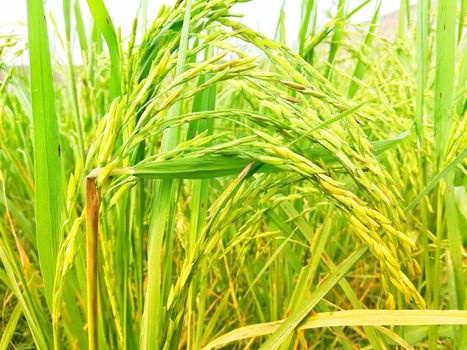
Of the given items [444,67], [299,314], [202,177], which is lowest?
[299,314]

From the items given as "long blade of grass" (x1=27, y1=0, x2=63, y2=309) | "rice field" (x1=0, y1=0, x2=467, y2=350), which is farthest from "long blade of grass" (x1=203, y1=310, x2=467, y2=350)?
"long blade of grass" (x1=27, y1=0, x2=63, y2=309)

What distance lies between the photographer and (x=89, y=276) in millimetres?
596

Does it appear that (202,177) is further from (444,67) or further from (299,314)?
(444,67)

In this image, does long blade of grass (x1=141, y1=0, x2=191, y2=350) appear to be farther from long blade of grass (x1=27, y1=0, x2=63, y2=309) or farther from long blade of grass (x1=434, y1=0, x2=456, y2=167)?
long blade of grass (x1=434, y1=0, x2=456, y2=167)

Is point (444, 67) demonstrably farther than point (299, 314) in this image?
Yes

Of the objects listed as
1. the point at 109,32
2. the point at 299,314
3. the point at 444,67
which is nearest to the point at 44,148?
the point at 109,32

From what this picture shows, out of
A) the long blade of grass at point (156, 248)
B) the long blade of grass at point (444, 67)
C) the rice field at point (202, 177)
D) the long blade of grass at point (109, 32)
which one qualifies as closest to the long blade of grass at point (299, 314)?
the rice field at point (202, 177)

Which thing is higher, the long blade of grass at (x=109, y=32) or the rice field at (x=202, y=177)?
the long blade of grass at (x=109, y=32)

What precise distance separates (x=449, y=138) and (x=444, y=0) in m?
0.22

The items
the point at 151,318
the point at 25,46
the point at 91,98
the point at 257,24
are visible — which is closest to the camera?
the point at 151,318

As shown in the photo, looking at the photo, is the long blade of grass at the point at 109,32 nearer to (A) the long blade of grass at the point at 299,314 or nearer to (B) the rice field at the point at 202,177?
(B) the rice field at the point at 202,177

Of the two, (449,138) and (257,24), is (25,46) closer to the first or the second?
(449,138)

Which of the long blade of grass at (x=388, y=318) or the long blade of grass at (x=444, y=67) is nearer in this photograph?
the long blade of grass at (x=388, y=318)

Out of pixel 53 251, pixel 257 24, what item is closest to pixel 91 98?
pixel 53 251
